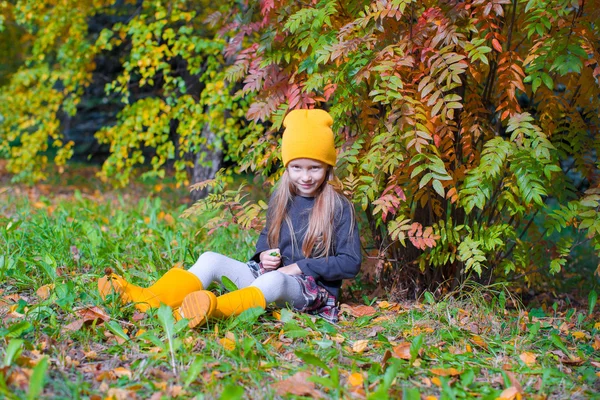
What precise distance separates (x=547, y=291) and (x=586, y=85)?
206 cm

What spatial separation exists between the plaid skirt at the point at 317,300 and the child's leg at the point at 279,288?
0.12 feet

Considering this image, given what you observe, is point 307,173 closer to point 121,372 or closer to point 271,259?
point 271,259

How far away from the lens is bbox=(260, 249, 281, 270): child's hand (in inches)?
123

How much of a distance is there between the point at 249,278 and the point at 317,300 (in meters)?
0.39

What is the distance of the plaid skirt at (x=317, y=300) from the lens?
3010 mm

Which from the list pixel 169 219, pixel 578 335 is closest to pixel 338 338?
pixel 578 335

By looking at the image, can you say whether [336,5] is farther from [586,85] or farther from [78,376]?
[78,376]

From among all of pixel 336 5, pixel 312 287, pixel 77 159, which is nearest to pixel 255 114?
pixel 336 5

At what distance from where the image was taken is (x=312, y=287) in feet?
9.98

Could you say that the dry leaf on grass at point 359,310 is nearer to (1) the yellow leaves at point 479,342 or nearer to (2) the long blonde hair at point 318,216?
(2) the long blonde hair at point 318,216

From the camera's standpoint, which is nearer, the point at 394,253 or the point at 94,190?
the point at 394,253

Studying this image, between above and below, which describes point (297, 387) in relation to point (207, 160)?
below

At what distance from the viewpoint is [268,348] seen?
2514mm

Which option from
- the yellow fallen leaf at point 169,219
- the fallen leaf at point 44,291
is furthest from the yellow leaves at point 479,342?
the yellow fallen leaf at point 169,219
